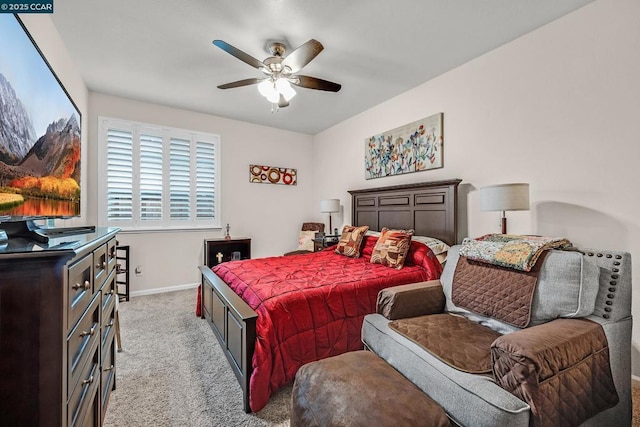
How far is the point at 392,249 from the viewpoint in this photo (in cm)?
283

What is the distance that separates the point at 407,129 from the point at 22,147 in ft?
11.6

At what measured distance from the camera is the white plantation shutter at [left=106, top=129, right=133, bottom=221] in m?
3.76

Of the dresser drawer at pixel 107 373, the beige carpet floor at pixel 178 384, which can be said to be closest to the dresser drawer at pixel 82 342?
the dresser drawer at pixel 107 373

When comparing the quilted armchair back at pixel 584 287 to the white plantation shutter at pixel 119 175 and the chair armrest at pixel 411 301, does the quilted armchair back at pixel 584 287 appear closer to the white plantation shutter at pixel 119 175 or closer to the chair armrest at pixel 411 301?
the chair armrest at pixel 411 301

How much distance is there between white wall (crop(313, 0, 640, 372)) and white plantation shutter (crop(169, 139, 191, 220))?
360 cm

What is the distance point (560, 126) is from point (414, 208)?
1.55m

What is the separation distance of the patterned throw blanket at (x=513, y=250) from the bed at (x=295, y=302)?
80cm

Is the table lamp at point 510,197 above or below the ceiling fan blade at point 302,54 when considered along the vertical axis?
below

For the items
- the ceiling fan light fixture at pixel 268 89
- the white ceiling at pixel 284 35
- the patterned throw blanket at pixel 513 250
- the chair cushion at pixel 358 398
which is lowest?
the chair cushion at pixel 358 398

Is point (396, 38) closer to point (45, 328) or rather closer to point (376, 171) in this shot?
point (376, 171)

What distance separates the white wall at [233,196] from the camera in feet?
12.8

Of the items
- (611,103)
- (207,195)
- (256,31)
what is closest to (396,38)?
(256,31)

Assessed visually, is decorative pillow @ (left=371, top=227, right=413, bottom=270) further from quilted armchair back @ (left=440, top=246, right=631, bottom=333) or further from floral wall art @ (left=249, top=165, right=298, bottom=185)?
floral wall art @ (left=249, top=165, right=298, bottom=185)

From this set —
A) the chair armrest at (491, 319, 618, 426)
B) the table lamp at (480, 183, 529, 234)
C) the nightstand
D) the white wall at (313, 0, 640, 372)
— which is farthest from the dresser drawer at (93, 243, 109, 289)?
the white wall at (313, 0, 640, 372)
